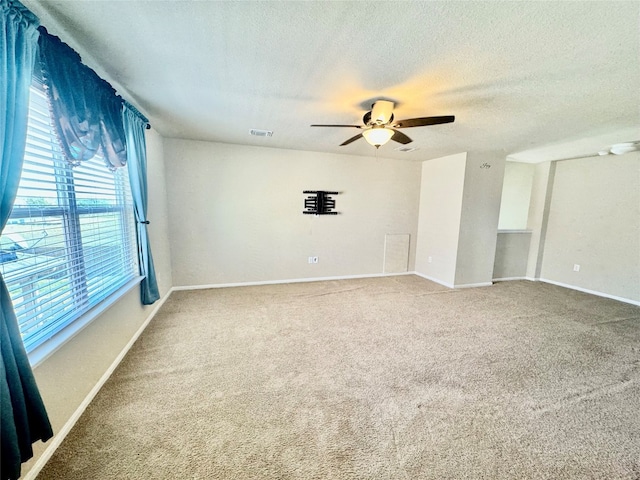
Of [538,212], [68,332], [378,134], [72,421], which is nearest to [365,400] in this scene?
Result: [72,421]

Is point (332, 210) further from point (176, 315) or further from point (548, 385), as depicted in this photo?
point (548, 385)

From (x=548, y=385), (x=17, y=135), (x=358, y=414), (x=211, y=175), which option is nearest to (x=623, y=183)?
(x=548, y=385)

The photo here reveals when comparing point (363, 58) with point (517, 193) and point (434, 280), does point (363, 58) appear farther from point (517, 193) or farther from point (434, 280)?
point (517, 193)

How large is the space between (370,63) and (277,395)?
2402mm

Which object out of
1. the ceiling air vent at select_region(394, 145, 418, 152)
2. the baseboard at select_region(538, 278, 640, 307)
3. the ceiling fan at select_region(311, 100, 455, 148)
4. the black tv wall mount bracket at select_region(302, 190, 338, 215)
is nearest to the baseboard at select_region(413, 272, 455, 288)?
the baseboard at select_region(538, 278, 640, 307)

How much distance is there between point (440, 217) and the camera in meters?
4.57

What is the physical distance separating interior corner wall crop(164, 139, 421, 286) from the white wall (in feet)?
7.69

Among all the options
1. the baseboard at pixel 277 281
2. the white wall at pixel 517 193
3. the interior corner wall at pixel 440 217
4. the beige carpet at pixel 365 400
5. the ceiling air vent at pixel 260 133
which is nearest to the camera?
the beige carpet at pixel 365 400

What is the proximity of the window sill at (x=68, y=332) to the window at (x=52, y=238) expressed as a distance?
31 millimetres

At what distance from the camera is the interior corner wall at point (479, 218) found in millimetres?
4086

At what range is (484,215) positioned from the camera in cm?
427

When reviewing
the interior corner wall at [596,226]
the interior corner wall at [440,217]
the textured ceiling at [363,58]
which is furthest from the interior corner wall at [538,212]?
the textured ceiling at [363,58]

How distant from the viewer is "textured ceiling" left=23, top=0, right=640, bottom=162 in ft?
4.03

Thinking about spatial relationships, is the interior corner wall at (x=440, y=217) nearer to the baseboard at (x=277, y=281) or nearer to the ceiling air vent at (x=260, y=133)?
the baseboard at (x=277, y=281)
